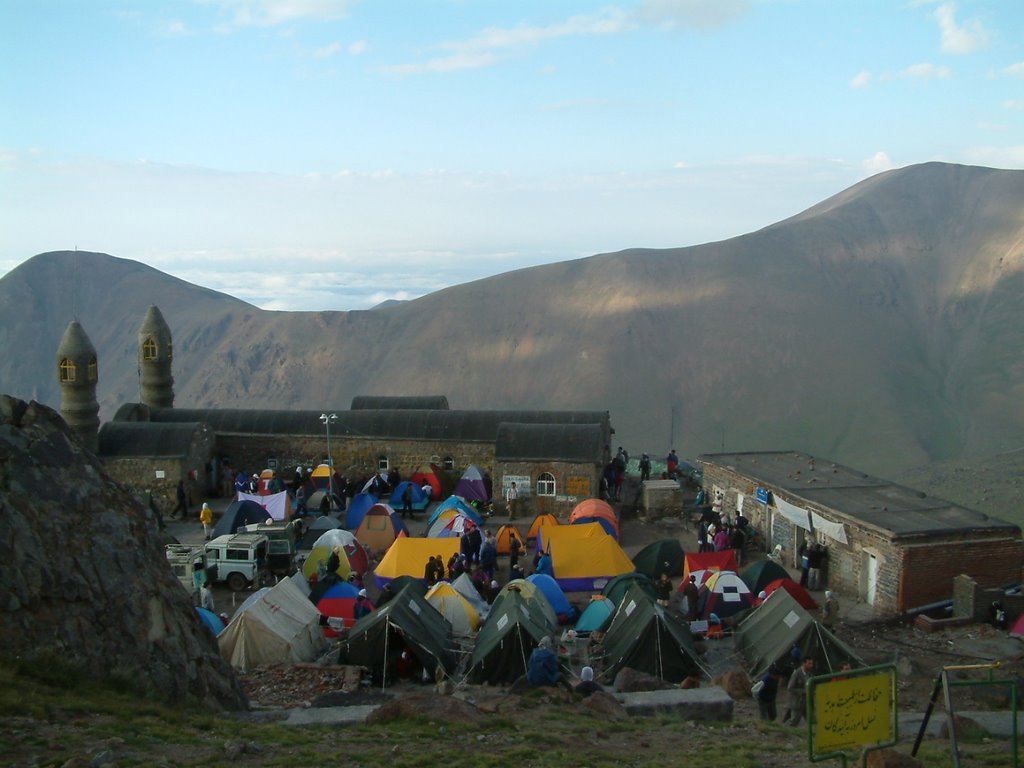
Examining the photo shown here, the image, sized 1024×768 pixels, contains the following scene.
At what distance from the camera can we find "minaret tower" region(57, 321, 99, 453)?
2820cm

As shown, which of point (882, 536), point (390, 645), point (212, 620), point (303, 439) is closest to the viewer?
point (390, 645)

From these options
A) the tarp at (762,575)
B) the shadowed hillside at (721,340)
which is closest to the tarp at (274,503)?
the tarp at (762,575)

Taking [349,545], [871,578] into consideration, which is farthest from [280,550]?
[871,578]

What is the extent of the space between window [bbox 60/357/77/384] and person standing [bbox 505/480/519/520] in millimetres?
14377

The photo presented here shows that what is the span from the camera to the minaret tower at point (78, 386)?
28203 mm

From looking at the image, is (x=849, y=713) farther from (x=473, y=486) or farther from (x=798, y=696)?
(x=473, y=486)

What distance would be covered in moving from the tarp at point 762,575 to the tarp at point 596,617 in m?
3.28

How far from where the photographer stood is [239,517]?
23.5 metres

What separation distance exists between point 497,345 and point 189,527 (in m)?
56.8

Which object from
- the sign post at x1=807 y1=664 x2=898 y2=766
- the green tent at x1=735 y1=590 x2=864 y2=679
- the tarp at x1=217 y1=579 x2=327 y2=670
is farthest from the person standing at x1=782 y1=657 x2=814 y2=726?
the tarp at x1=217 y1=579 x2=327 y2=670

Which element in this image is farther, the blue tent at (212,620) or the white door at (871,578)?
the white door at (871,578)

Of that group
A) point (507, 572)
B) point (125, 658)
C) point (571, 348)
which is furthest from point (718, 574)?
point (571, 348)

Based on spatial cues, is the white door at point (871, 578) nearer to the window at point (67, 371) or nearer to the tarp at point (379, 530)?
the tarp at point (379, 530)

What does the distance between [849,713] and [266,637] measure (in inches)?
429
